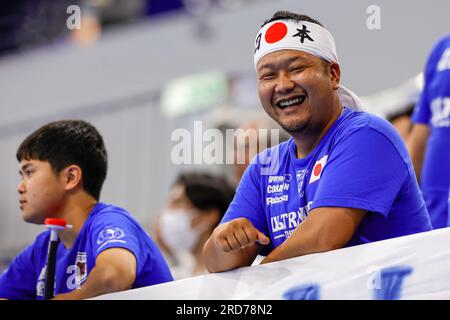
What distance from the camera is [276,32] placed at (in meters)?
3.19

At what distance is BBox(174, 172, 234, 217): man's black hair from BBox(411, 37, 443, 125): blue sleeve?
1.36 m

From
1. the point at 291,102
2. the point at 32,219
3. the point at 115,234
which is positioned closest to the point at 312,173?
the point at 291,102

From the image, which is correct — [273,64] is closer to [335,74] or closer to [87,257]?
[335,74]

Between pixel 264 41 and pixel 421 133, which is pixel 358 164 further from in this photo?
pixel 421 133

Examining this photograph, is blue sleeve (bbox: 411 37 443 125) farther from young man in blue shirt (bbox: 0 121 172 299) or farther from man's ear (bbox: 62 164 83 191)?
man's ear (bbox: 62 164 83 191)

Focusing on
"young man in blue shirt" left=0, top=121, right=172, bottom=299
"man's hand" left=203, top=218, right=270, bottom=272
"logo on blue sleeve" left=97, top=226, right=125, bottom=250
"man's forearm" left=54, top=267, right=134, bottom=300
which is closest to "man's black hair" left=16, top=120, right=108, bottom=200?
"young man in blue shirt" left=0, top=121, right=172, bottom=299

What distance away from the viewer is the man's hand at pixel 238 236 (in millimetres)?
2966

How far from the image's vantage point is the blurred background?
713 cm

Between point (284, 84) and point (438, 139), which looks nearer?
point (284, 84)

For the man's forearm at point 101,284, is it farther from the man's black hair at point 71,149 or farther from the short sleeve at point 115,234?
the man's black hair at point 71,149

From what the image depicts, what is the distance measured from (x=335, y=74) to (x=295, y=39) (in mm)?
195

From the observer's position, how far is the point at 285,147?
336 cm

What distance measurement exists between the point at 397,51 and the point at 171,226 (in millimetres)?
2296

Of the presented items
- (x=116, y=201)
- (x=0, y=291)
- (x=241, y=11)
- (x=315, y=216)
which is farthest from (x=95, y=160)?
(x=241, y=11)
